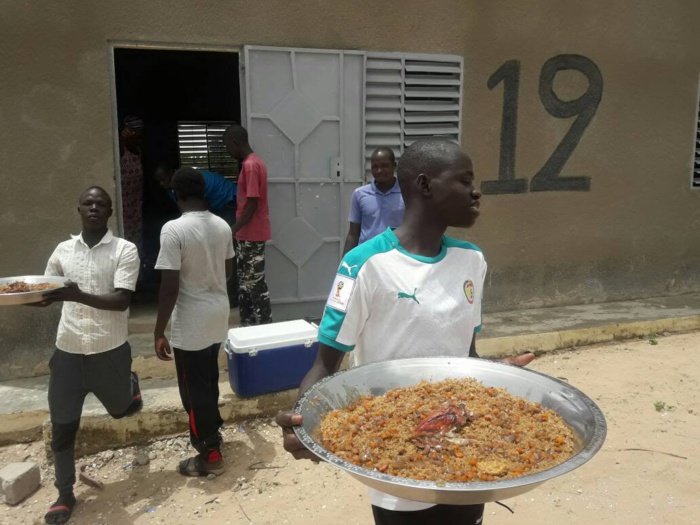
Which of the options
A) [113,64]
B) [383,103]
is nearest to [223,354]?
[113,64]

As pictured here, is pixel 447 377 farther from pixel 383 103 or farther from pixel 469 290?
pixel 383 103

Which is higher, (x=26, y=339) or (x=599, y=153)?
(x=599, y=153)

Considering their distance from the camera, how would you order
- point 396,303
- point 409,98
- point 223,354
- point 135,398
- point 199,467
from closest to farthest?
point 396,303 < point 199,467 < point 135,398 < point 223,354 < point 409,98

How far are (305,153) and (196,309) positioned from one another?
212 centimetres

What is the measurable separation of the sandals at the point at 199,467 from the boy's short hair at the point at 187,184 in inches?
59.5

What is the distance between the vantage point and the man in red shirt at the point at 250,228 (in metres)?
4.55

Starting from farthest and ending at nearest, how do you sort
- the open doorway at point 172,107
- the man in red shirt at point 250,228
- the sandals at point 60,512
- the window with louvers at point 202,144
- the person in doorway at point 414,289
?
the window with louvers at point 202,144 → the open doorway at point 172,107 → the man in red shirt at point 250,228 → the sandals at point 60,512 → the person in doorway at point 414,289

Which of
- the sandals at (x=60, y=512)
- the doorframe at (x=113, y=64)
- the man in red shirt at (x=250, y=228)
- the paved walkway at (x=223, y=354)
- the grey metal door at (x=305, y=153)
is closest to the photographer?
the sandals at (x=60, y=512)

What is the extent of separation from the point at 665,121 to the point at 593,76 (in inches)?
42.4

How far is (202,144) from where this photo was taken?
928 cm

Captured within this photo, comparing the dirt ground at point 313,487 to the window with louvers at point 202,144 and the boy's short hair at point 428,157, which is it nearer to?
the boy's short hair at point 428,157

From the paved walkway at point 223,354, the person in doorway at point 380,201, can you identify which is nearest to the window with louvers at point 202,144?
the paved walkway at point 223,354

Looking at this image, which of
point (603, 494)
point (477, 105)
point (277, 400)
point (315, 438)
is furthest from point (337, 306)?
point (477, 105)

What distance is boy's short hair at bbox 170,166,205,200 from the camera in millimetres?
3369
